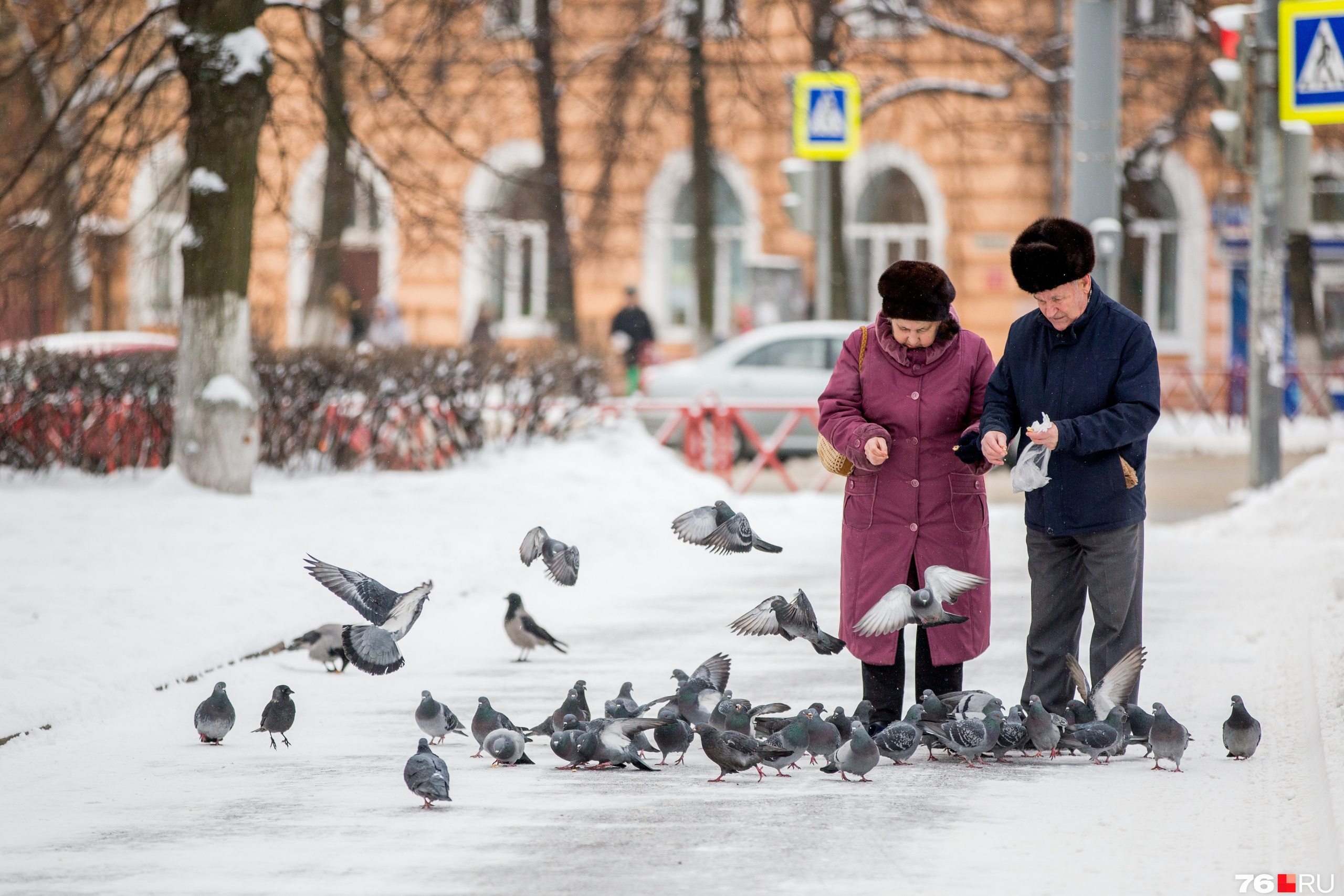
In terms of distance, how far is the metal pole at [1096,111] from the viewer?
13141 mm

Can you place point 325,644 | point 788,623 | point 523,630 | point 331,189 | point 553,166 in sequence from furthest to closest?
1. point 553,166
2. point 331,189
3. point 523,630
4. point 325,644
5. point 788,623

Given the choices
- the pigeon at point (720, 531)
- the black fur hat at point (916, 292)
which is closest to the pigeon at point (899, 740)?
the pigeon at point (720, 531)

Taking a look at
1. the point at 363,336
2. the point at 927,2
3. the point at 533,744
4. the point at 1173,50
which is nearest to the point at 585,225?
the point at 363,336

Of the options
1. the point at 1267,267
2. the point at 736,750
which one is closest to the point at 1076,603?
the point at 736,750

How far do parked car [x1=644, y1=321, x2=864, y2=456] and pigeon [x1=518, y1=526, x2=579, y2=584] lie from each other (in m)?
10.8

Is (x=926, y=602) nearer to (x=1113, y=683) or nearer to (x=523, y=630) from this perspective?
(x=1113, y=683)

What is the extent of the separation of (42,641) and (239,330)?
16.6 feet

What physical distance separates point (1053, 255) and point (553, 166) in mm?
14883

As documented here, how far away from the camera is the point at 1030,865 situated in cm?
441

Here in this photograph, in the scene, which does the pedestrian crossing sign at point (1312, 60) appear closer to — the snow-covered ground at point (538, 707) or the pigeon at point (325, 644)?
the snow-covered ground at point (538, 707)

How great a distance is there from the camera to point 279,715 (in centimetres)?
598

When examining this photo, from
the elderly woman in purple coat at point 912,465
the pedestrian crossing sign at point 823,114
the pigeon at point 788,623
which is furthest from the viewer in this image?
the pedestrian crossing sign at point 823,114

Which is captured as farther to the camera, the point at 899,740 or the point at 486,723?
the point at 486,723

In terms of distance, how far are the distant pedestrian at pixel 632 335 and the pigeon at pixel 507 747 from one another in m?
16.7
